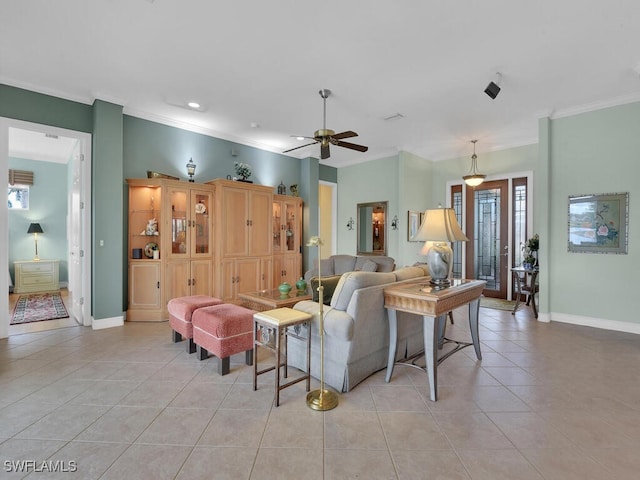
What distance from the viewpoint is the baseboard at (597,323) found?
3.95 metres

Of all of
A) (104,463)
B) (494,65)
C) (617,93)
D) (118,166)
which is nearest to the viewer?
(104,463)

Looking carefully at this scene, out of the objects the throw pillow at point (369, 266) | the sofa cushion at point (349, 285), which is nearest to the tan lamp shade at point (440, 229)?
the sofa cushion at point (349, 285)

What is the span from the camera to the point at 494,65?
322cm

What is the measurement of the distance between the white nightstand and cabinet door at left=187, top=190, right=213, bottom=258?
422 centimetres

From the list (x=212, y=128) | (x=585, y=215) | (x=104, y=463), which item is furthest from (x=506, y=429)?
(x=212, y=128)

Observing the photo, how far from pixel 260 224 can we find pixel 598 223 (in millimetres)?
4911

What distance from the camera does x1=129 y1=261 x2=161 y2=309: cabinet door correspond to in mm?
4375

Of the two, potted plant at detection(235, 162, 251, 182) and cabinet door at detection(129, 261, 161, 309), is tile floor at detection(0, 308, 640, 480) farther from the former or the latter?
potted plant at detection(235, 162, 251, 182)

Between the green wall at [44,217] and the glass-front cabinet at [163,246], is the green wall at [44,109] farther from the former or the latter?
the green wall at [44,217]

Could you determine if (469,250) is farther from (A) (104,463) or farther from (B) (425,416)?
(A) (104,463)

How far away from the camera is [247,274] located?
17.1ft

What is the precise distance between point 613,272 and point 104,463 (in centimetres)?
557

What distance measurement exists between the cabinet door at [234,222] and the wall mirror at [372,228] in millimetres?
2849

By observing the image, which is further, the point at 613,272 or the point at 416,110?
the point at 416,110
